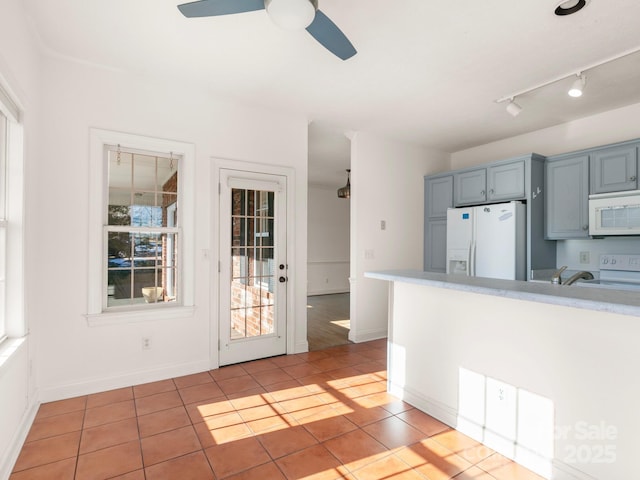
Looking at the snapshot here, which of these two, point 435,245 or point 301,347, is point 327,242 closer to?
point 435,245

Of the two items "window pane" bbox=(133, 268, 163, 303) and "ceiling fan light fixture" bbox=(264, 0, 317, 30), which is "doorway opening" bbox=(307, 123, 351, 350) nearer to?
"window pane" bbox=(133, 268, 163, 303)

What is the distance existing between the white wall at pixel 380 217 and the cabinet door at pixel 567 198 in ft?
5.29

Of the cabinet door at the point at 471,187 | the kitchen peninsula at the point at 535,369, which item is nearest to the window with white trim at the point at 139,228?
the kitchen peninsula at the point at 535,369

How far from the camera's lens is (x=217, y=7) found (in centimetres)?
178

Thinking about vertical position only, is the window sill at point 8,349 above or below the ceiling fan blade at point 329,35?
below

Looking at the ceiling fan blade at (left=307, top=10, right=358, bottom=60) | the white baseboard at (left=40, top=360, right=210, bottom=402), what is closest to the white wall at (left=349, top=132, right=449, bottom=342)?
the white baseboard at (left=40, top=360, right=210, bottom=402)

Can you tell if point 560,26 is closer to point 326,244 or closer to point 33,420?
point 33,420

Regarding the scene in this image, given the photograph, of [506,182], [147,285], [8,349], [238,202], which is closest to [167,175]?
[238,202]

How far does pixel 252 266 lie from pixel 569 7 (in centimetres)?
323

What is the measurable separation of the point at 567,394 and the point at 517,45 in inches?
91.6

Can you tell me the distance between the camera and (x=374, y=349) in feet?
13.6

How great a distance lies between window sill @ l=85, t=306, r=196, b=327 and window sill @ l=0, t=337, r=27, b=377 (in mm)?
597

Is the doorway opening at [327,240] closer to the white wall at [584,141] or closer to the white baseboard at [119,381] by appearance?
the white wall at [584,141]

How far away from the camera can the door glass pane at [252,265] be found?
3643mm
